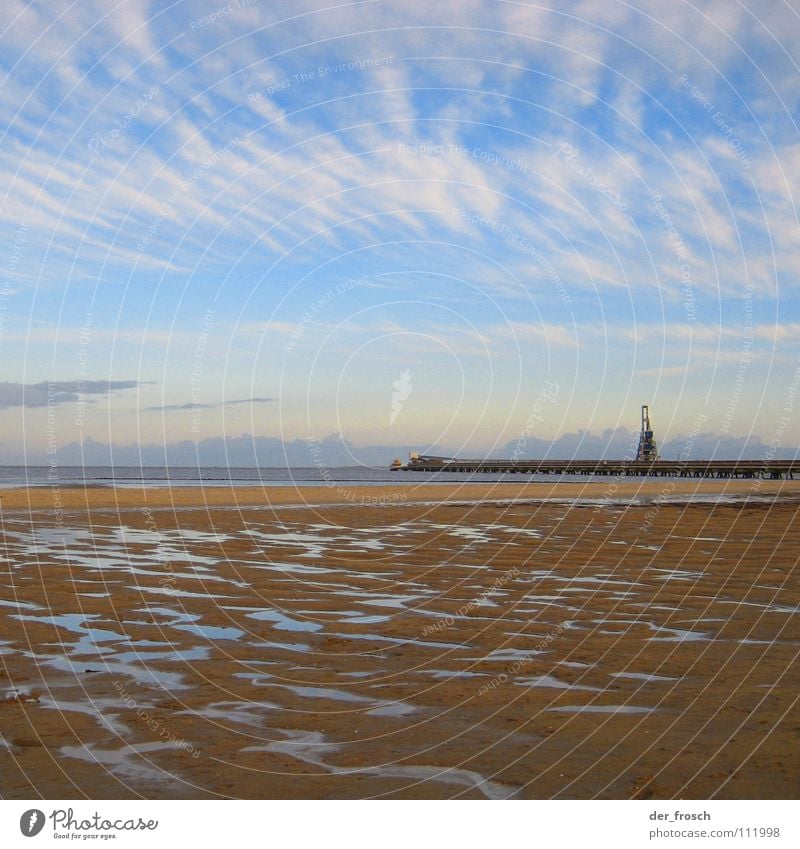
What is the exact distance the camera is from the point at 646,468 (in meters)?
131

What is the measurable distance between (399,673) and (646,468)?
128082 mm

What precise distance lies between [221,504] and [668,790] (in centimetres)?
3674

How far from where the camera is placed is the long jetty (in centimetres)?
11271

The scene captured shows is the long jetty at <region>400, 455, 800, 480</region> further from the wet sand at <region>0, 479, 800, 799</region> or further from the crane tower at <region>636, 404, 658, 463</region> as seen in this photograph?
the wet sand at <region>0, 479, 800, 799</region>

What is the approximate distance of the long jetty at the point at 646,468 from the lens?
112706mm

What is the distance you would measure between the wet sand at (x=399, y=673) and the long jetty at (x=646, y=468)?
97.9 metres

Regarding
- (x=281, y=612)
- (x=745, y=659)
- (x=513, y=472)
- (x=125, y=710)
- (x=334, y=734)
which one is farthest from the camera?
(x=513, y=472)

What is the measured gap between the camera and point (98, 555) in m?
19.7

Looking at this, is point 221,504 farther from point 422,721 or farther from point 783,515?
point 422,721

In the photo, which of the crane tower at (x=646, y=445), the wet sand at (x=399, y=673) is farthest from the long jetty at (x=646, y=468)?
the wet sand at (x=399, y=673)

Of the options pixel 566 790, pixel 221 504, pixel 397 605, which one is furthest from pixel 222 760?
pixel 221 504

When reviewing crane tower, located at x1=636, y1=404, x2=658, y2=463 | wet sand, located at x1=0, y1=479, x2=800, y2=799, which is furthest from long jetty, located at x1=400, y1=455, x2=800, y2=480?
wet sand, located at x1=0, y1=479, x2=800, y2=799

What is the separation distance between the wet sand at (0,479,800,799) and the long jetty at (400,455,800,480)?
9790 cm

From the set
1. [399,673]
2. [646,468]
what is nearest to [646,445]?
[646,468]
